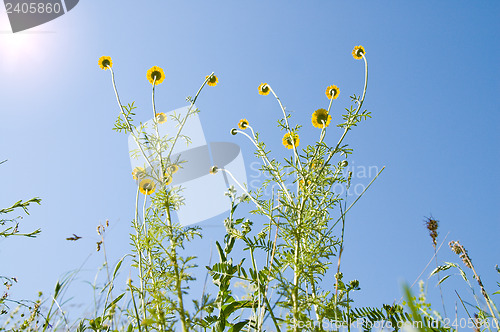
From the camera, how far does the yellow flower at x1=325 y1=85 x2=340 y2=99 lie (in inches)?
93.0

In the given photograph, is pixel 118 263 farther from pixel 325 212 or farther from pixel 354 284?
pixel 354 284

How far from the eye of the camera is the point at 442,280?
5.89ft

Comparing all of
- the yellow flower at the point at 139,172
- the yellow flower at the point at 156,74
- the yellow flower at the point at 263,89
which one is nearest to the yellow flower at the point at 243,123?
the yellow flower at the point at 263,89

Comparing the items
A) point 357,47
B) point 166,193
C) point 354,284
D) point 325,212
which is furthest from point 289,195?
point 357,47

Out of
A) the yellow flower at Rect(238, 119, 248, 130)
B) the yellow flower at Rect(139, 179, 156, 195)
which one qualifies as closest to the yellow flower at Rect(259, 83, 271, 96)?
the yellow flower at Rect(238, 119, 248, 130)

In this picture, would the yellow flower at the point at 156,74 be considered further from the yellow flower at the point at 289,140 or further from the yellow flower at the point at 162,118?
the yellow flower at the point at 289,140

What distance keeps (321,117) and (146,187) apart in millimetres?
1127

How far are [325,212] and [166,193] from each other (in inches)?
29.7

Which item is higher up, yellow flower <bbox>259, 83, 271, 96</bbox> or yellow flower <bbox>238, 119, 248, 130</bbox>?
yellow flower <bbox>259, 83, 271, 96</bbox>

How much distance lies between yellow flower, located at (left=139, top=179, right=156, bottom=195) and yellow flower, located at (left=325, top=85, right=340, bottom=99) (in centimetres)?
133

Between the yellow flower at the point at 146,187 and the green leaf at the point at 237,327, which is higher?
the yellow flower at the point at 146,187

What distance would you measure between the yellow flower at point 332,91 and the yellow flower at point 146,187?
→ 4.36 feet

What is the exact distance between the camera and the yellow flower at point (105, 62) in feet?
8.05

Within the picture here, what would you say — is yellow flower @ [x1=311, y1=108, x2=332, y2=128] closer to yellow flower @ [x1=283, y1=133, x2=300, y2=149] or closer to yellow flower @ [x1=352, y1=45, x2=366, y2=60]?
yellow flower @ [x1=283, y1=133, x2=300, y2=149]
